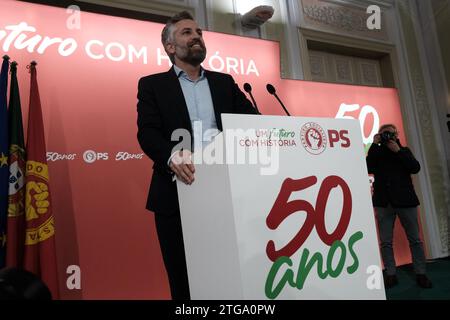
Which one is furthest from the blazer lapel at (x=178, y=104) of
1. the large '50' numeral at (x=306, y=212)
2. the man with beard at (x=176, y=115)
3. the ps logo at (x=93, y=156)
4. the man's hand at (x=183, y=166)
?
the ps logo at (x=93, y=156)

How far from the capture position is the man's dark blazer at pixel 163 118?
3.86ft

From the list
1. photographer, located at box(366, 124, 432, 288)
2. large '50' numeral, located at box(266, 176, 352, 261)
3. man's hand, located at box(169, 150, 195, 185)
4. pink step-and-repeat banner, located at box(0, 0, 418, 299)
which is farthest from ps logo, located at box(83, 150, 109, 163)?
photographer, located at box(366, 124, 432, 288)

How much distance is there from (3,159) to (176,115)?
117 centimetres

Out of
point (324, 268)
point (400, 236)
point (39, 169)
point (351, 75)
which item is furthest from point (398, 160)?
point (39, 169)

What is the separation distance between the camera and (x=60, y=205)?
2.22 m

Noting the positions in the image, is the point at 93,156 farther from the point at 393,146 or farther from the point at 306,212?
the point at 393,146

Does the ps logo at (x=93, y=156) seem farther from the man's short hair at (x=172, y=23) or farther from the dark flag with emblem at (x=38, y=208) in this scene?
the man's short hair at (x=172, y=23)

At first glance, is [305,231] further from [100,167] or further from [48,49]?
[48,49]

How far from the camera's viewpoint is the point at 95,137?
2.35 meters

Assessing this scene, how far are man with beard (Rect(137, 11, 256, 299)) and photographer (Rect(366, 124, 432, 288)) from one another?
1.79 metres

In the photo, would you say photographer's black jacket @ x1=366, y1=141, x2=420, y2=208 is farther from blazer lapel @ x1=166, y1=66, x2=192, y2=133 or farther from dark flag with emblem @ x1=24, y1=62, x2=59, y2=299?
dark flag with emblem @ x1=24, y1=62, x2=59, y2=299

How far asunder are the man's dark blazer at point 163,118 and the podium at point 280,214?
145 millimetres

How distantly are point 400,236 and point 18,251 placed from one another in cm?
303

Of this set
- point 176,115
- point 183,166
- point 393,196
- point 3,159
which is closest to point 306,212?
point 183,166
